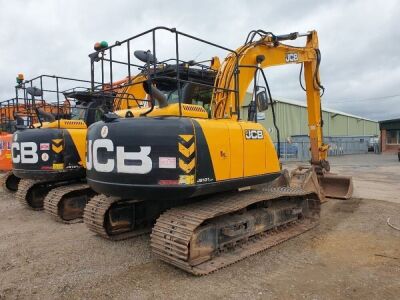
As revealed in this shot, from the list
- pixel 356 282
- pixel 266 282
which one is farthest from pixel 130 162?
pixel 356 282

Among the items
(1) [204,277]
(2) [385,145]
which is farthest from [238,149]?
(2) [385,145]

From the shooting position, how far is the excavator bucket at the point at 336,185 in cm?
902

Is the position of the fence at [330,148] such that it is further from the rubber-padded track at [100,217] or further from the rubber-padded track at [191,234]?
the rubber-padded track at [100,217]

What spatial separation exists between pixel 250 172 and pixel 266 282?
1.53m

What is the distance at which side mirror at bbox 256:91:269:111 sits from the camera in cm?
563

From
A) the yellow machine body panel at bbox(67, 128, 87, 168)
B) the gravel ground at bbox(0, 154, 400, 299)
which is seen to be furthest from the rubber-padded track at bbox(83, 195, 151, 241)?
the yellow machine body panel at bbox(67, 128, 87, 168)

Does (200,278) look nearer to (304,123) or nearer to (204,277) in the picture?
(204,277)

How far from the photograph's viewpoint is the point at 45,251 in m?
5.69

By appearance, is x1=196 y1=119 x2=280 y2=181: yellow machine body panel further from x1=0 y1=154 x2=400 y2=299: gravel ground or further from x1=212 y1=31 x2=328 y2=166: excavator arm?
x1=0 y1=154 x2=400 y2=299: gravel ground

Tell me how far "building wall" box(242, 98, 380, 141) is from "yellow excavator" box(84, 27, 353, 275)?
1988cm

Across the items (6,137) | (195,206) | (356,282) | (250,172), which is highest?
(6,137)

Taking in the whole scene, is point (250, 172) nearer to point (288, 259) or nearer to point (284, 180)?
point (288, 259)

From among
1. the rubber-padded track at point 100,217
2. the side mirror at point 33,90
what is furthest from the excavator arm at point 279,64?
the side mirror at point 33,90

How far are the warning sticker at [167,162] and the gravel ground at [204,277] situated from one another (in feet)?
4.33
